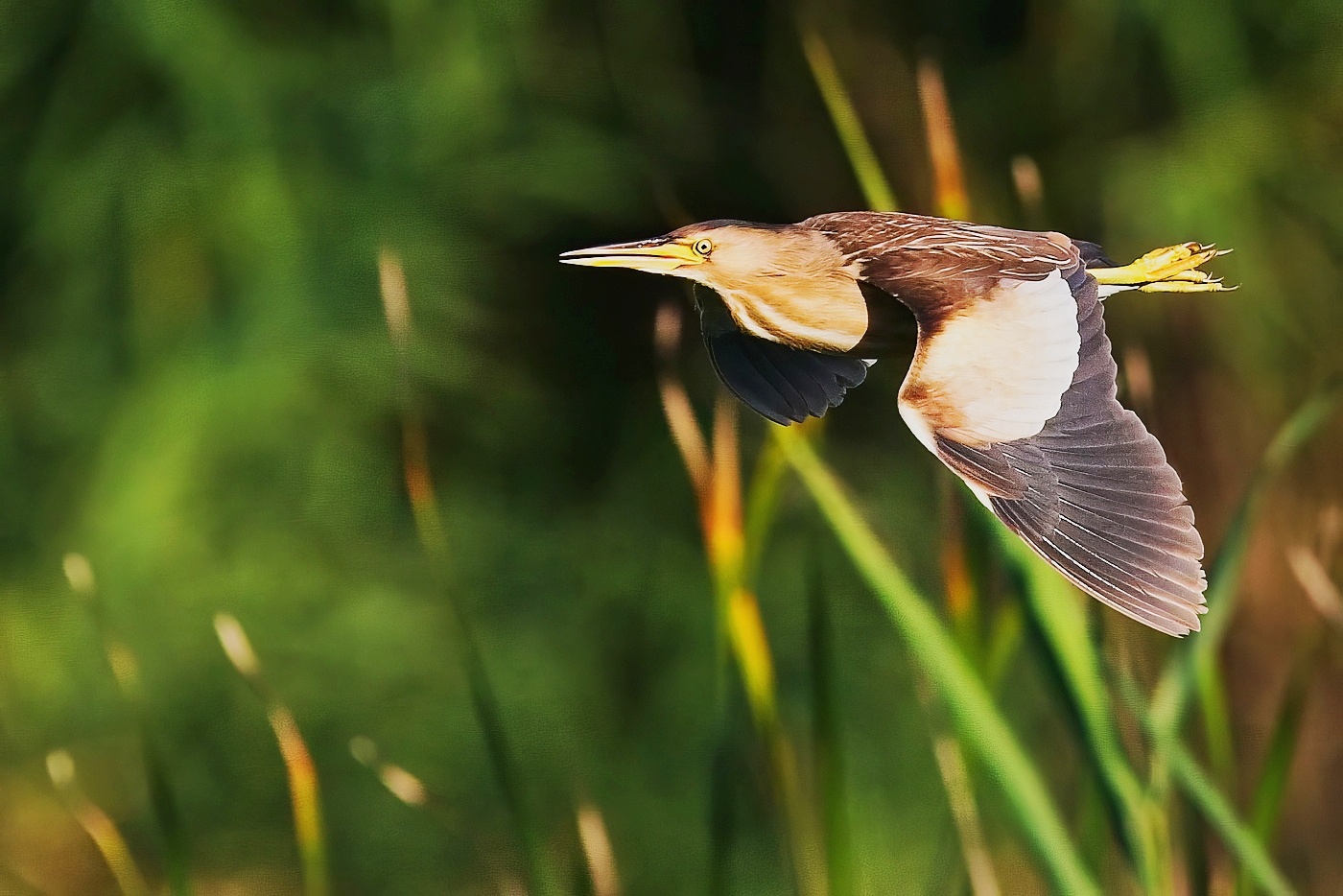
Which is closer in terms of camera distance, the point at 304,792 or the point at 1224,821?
the point at 1224,821

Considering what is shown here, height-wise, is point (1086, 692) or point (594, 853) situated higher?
point (1086, 692)

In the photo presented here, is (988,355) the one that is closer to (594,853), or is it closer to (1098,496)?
(1098,496)

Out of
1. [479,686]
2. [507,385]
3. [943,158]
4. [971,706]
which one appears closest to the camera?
[971,706]

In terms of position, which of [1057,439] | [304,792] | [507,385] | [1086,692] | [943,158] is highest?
[943,158]

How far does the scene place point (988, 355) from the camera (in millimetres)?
780

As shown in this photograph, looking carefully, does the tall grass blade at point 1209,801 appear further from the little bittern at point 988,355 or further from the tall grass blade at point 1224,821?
the little bittern at point 988,355

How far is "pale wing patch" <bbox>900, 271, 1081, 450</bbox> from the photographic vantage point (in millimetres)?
753

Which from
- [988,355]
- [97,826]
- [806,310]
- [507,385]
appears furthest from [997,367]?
[507,385]

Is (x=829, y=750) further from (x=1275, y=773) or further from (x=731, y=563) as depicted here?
(x=1275, y=773)

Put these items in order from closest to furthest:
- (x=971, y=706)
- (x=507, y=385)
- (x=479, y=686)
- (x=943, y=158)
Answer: (x=971, y=706)
(x=479, y=686)
(x=943, y=158)
(x=507, y=385)

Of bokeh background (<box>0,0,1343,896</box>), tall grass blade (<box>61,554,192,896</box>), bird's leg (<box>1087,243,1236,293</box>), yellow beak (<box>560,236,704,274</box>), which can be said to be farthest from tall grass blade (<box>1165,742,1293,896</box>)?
bokeh background (<box>0,0,1343,896</box>)

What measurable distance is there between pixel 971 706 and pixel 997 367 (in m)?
0.17

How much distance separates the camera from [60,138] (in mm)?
2096

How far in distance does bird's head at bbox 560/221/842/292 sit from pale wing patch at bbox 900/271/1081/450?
133 mm
